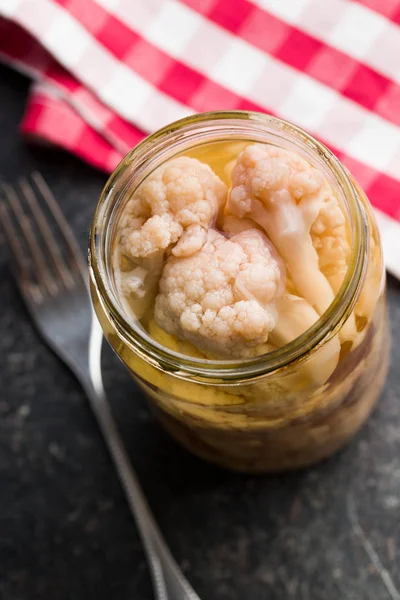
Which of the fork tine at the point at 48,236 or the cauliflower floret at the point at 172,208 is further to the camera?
the fork tine at the point at 48,236

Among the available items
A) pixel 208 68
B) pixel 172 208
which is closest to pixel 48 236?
pixel 208 68

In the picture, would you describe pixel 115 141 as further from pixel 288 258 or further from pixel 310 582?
pixel 310 582

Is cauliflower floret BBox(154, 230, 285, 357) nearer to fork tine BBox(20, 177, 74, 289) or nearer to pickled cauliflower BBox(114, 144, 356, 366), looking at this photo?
pickled cauliflower BBox(114, 144, 356, 366)

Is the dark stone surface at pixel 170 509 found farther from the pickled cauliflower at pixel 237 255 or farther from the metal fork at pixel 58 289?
the pickled cauliflower at pixel 237 255

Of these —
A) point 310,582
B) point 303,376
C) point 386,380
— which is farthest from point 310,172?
point 310,582

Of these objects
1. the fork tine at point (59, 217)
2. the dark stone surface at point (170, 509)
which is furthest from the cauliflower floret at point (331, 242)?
the fork tine at point (59, 217)
